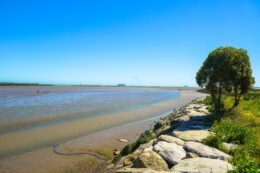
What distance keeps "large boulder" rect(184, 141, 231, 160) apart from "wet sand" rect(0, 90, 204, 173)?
5.08m

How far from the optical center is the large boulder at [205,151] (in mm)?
6230

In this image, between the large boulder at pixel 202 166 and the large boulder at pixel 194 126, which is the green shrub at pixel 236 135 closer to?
the large boulder at pixel 194 126

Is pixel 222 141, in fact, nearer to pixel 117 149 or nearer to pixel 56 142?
pixel 117 149

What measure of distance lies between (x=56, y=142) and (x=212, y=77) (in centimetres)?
959

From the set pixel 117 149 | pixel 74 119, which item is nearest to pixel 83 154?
pixel 117 149

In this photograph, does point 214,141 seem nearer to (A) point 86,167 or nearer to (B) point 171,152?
(B) point 171,152

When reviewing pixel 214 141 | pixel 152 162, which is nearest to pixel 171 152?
pixel 152 162

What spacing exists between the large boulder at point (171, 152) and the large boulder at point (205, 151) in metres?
0.32

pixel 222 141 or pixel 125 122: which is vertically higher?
pixel 222 141

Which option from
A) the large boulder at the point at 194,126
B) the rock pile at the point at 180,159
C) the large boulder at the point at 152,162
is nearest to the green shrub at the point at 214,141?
the rock pile at the point at 180,159

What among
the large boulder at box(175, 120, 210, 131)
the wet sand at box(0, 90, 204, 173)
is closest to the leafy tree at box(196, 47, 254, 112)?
the large boulder at box(175, 120, 210, 131)

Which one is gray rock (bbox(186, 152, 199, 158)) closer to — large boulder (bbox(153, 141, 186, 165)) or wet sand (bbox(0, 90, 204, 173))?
large boulder (bbox(153, 141, 186, 165))

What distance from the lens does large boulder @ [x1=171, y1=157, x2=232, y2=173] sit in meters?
5.09

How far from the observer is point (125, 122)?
18656 mm
